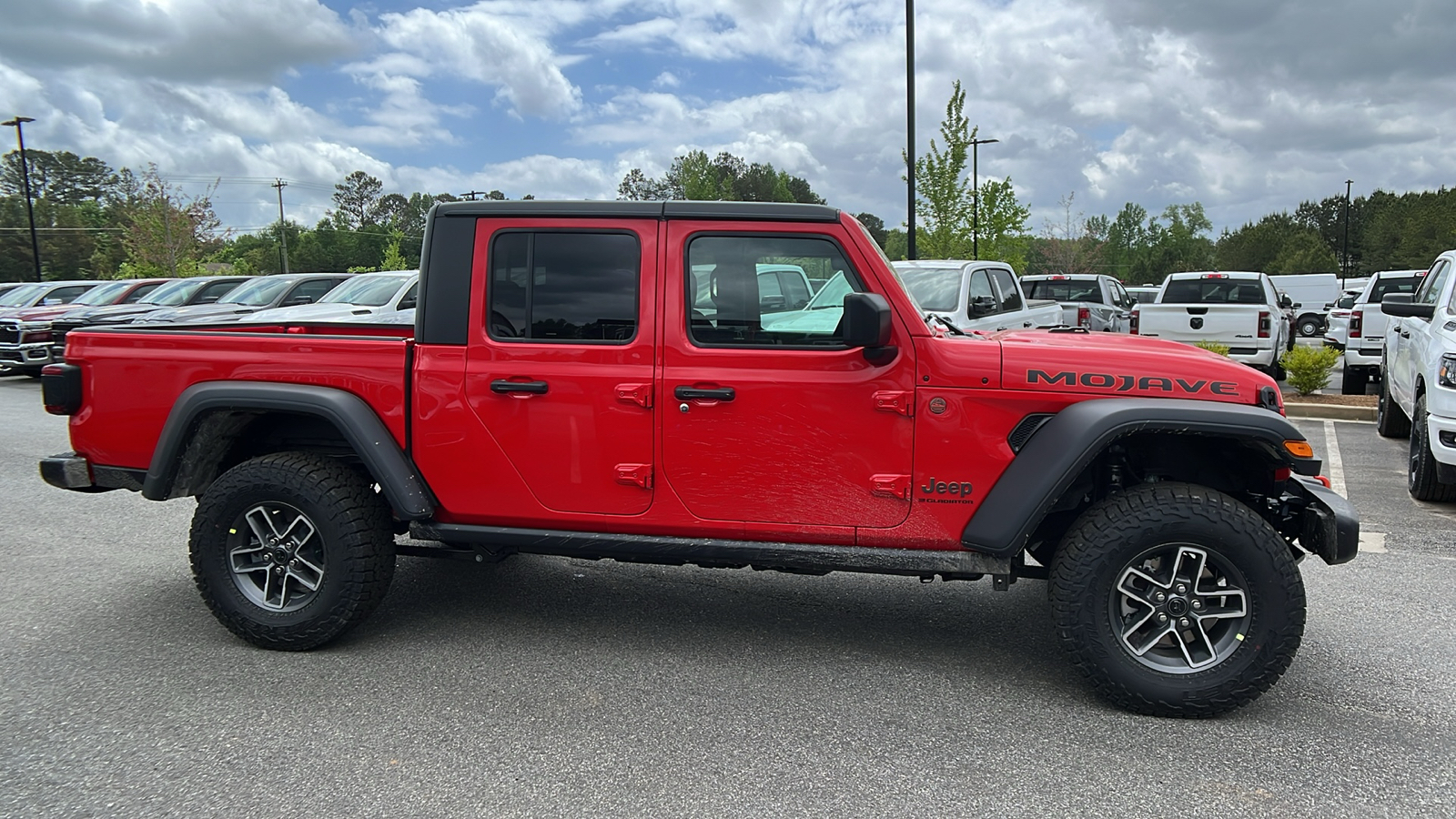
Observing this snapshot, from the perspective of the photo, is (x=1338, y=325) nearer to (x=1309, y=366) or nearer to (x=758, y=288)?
(x=1309, y=366)

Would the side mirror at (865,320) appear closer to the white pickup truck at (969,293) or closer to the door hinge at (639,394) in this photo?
the door hinge at (639,394)

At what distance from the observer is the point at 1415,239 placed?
6019 cm

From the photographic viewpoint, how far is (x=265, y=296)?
55.4 feet

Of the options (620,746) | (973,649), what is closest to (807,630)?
(973,649)

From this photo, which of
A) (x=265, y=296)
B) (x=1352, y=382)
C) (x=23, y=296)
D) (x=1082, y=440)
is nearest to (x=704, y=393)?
(x=1082, y=440)

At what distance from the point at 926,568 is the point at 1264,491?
4.68 feet

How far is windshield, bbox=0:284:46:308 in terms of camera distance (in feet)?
69.5

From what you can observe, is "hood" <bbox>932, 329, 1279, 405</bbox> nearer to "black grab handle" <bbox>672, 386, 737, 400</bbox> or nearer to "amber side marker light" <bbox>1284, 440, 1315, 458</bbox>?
"amber side marker light" <bbox>1284, 440, 1315, 458</bbox>

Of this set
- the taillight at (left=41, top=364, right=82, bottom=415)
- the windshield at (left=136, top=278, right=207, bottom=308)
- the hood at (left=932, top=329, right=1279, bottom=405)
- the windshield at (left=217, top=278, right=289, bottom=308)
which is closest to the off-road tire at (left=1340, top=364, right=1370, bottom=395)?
the hood at (left=932, top=329, right=1279, bottom=405)

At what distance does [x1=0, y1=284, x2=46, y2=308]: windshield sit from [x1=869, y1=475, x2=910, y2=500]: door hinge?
23013 mm

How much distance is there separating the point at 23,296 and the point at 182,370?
22.0 meters

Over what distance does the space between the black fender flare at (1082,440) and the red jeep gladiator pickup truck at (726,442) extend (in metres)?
0.01

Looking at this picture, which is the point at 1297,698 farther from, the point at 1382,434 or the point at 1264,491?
the point at 1382,434

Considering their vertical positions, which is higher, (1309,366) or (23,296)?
(23,296)
